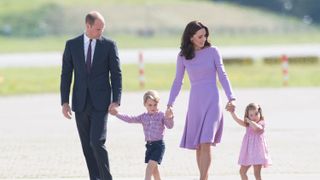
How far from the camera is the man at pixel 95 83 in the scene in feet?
33.6

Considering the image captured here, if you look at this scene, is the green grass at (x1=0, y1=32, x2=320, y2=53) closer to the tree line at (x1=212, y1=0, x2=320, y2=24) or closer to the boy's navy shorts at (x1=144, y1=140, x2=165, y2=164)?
the tree line at (x1=212, y1=0, x2=320, y2=24)

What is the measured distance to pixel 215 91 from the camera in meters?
10.5

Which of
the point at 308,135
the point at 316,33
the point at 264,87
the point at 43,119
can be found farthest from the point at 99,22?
the point at 316,33

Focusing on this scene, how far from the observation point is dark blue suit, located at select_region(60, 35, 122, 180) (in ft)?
33.7

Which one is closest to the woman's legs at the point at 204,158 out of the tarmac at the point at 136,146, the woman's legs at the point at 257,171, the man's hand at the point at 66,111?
the woman's legs at the point at 257,171

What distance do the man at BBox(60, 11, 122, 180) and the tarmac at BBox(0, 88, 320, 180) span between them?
1.69 m

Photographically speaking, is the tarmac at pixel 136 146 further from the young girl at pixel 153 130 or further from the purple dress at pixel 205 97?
the purple dress at pixel 205 97

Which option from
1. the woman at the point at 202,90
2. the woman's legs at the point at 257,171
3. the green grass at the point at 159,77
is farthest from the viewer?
the green grass at the point at 159,77

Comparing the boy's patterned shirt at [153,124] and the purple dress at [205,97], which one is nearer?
the purple dress at [205,97]

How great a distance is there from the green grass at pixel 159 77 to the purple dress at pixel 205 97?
17.2m

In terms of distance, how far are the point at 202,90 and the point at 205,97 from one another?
8cm

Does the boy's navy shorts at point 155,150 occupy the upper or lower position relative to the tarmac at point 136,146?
upper

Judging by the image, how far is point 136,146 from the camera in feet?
49.4

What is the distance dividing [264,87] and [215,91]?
17.5 metres
